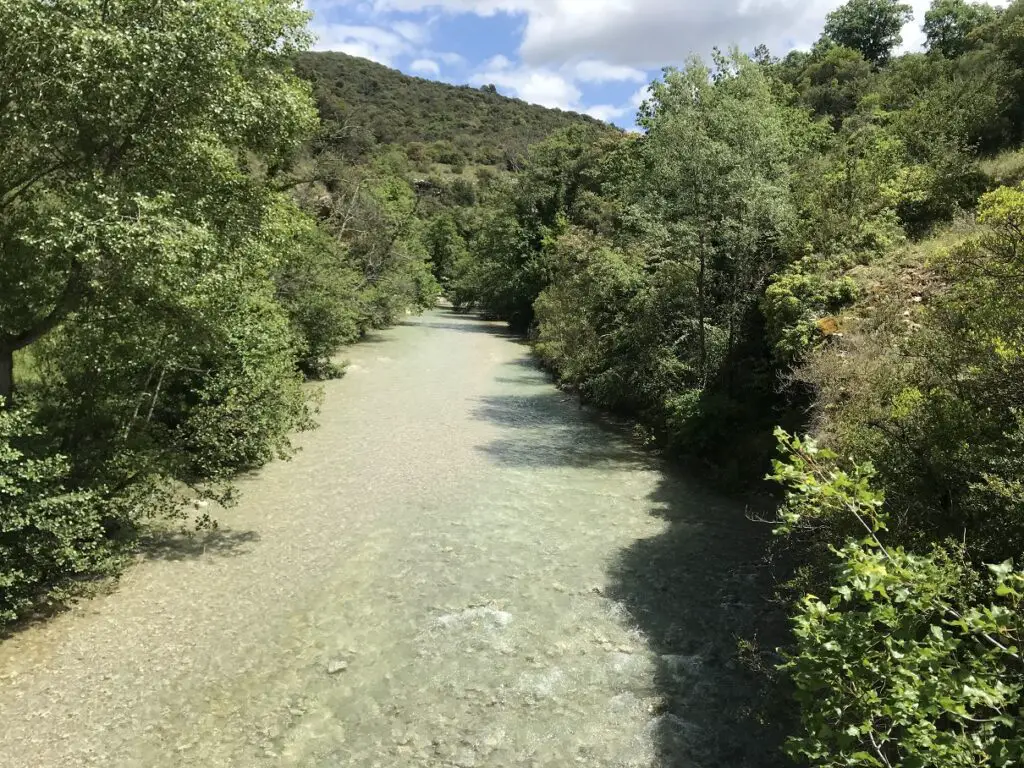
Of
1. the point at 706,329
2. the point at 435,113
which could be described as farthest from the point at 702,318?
the point at 435,113

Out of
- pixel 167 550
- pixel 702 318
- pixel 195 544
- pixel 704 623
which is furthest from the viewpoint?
pixel 702 318

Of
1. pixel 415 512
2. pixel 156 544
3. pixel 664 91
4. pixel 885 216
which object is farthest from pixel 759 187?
pixel 156 544

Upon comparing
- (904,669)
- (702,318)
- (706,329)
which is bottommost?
(904,669)

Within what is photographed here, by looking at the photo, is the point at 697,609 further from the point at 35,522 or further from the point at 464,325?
the point at 464,325

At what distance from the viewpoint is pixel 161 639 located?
9578 mm

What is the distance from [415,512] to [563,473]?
180 inches

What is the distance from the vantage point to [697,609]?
35.4ft

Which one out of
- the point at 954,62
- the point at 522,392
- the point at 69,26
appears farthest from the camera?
the point at 954,62

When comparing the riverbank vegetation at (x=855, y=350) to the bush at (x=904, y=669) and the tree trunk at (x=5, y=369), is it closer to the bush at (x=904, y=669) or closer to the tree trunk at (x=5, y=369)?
the bush at (x=904, y=669)

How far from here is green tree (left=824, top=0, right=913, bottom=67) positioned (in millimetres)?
58594

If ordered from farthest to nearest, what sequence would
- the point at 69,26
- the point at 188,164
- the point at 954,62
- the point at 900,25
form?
the point at 900,25
the point at 954,62
the point at 188,164
the point at 69,26

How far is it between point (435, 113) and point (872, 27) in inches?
4415

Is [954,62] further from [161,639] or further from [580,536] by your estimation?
[161,639]

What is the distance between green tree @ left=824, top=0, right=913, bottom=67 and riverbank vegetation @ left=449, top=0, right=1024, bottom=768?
21.1 meters
